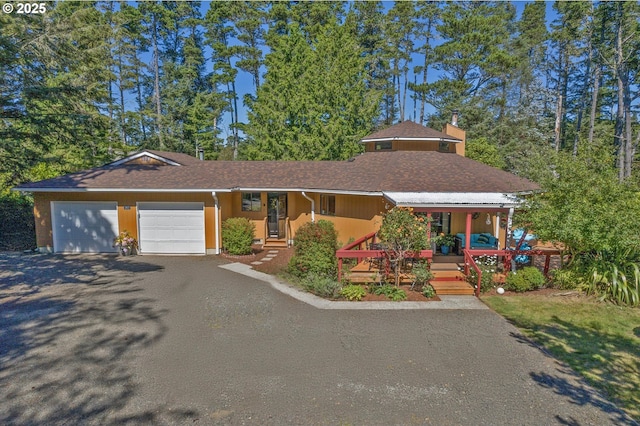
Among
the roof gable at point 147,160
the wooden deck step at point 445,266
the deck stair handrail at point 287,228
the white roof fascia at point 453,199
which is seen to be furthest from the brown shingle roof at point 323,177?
the wooden deck step at point 445,266

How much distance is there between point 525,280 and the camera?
9.75 metres

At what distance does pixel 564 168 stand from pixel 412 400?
8403mm

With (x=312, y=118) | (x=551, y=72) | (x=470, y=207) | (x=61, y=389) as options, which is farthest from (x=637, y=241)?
(x=551, y=72)

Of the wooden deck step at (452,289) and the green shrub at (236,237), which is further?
the green shrub at (236,237)

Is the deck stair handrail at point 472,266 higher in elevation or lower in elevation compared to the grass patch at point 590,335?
higher

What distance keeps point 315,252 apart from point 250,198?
697 cm

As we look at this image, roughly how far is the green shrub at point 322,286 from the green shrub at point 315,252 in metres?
0.78

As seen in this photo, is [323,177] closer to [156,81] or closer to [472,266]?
[472,266]

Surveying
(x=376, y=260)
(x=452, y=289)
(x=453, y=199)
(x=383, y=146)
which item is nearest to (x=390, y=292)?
(x=452, y=289)

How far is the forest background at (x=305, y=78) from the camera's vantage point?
15.5m

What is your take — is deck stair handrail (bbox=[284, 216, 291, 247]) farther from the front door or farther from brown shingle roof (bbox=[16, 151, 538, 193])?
brown shingle roof (bbox=[16, 151, 538, 193])

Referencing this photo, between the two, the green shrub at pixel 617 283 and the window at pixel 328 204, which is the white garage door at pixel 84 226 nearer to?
the window at pixel 328 204

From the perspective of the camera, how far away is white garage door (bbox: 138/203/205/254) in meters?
14.3

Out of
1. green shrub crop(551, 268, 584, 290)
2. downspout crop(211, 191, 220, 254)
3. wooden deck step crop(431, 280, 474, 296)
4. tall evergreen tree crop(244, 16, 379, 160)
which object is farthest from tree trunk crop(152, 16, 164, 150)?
green shrub crop(551, 268, 584, 290)
